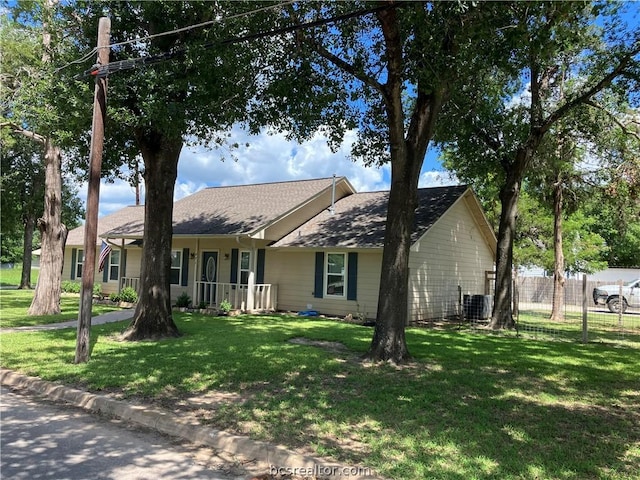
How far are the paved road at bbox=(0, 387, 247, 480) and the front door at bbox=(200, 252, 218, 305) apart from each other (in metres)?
12.9

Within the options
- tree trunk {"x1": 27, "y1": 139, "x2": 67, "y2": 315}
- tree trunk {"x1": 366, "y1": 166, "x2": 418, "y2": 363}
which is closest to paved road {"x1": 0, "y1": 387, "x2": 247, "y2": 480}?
tree trunk {"x1": 366, "y1": 166, "x2": 418, "y2": 363}

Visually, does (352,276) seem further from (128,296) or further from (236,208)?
(128,296)

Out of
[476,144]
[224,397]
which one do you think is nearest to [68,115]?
[224,397]

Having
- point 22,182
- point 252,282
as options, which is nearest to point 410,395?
point 252,282

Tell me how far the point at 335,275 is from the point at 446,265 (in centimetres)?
449

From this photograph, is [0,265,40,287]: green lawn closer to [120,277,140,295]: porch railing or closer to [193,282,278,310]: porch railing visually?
[120,277,140,295]: porch railing

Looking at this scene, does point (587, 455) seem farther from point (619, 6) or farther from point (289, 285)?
point (289, 285)

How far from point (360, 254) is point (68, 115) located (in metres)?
9.73

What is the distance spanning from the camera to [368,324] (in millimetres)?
15164

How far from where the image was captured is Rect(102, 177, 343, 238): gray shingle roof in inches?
730

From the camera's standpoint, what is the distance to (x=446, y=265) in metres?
18.4

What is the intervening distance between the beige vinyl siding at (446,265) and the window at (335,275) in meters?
2.37

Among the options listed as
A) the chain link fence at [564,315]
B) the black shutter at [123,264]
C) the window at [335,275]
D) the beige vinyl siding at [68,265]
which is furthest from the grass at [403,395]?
the beige vinyl siding at [68,265]

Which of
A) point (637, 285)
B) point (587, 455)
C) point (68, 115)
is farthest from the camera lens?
point (637, 285)
